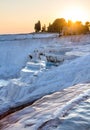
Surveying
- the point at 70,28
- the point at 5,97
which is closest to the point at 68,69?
the point at 5,97

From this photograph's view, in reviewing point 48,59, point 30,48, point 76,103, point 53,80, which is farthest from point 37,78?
point 30,48

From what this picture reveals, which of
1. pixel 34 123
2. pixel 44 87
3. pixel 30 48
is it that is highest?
pixel 34 123

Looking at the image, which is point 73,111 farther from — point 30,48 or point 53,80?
point 30,48

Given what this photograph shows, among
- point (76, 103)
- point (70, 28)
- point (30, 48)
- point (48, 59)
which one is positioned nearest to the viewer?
point (76, 103)

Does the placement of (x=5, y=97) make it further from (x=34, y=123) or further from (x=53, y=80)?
(x=34, y=123)

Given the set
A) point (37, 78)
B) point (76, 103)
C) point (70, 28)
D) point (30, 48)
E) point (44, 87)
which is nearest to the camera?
point (76, 103)

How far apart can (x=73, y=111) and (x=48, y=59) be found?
16519 mm

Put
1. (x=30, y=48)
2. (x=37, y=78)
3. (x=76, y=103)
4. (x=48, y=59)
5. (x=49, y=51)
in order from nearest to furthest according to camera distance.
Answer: (x=76, y=103) → (x=37, y=78) → (x=48, y=59) → (x=49, y=51) → (x=30, y=48)

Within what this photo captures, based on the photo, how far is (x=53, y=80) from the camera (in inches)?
439

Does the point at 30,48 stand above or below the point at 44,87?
→ below

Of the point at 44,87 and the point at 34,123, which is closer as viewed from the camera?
the point at 34,123

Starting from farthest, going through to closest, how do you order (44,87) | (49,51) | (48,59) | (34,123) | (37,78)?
(49,51) < (48,59) < (37,78) < (44,87) < (34,123)

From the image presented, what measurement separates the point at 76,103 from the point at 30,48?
36.1m

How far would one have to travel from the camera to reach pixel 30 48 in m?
41.8
